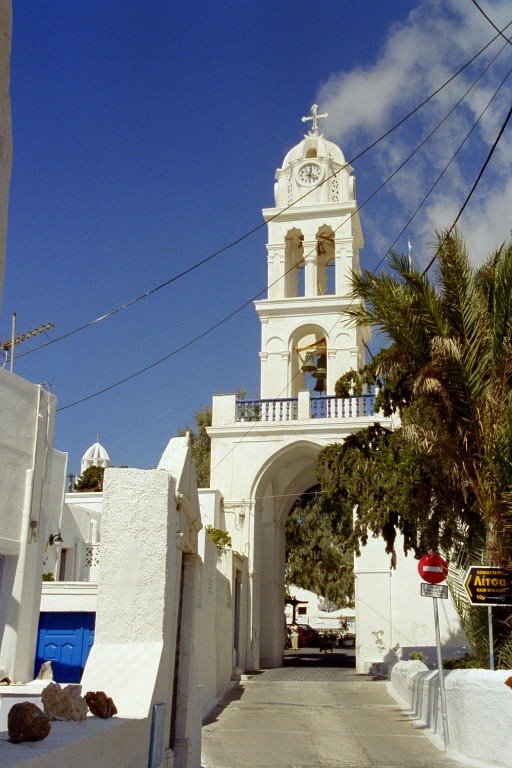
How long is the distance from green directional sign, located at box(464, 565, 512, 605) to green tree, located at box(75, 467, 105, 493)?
86.9 ft

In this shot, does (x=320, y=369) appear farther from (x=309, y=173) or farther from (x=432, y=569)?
(x=432, y=569)

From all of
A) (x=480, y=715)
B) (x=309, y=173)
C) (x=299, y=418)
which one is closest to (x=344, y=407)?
(x=299, y=418)

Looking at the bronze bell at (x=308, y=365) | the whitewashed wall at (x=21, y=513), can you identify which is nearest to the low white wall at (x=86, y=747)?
the whitewashed wall at (x=21, y=513)

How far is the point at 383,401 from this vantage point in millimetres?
14703

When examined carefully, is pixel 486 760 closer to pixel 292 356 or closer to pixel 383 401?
pixel 383 401

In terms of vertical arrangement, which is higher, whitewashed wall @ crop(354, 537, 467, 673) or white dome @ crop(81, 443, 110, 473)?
white dome @ crop(81, 443, 110, 473)

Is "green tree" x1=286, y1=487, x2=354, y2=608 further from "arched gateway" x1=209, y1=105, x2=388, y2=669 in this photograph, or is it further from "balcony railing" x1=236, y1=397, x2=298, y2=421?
"balcony railing" x1=236, y1=397, x2=298, y2=421

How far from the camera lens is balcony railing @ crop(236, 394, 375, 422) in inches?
947

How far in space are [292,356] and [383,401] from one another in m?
11.7

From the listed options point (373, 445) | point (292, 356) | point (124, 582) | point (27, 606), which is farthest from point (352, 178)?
point (124, 582)

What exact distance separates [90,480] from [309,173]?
17.1m

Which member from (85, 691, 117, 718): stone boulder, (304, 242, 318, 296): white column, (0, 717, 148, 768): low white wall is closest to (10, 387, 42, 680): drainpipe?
(0, 717, 148, 768): low white wall

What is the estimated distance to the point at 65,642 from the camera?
1467cm

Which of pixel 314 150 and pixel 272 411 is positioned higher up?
pixel 314 150
